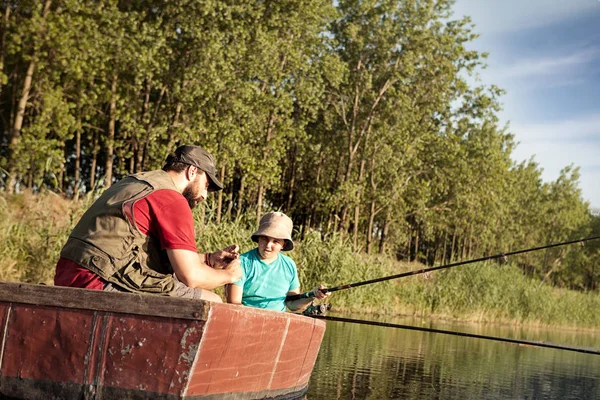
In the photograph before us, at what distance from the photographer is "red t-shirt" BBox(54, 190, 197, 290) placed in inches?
187

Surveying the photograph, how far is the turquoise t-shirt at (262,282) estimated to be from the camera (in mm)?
6844

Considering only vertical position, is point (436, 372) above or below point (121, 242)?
below

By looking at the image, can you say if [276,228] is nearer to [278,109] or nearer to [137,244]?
[137,244]

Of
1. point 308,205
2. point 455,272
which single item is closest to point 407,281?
point 455,272

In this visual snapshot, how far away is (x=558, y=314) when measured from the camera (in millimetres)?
29141

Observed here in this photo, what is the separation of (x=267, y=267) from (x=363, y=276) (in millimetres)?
12347

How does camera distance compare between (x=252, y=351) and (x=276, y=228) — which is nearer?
(x=252, y=351)

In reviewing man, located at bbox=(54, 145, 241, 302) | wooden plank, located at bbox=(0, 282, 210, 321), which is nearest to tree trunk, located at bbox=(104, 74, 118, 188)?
man, located at bbox=(54, 145, 241, 302)

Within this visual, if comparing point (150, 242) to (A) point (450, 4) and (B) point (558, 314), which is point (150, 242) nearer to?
(B) point (558, 314)

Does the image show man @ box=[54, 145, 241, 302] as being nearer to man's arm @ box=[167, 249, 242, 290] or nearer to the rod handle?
man's arm @ box=[167, 249, 242, 290]

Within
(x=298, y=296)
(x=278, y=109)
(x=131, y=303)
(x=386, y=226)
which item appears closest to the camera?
(x=131, y=303)

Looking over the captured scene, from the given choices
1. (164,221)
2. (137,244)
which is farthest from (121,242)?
(164,221)

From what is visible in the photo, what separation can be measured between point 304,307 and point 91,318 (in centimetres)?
283

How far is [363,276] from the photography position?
1908 centimetres
